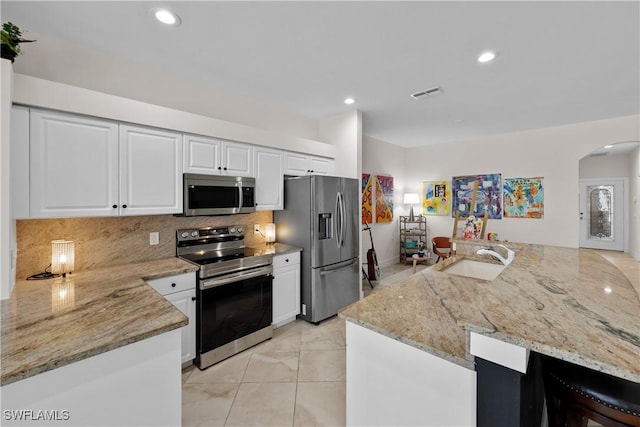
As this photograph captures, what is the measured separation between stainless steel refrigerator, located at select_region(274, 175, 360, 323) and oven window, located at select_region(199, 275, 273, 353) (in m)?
0.54

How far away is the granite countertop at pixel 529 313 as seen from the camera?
73 centimetres

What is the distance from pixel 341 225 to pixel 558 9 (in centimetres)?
250

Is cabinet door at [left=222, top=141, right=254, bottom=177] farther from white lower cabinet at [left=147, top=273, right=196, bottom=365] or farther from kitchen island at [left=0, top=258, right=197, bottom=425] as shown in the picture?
kitchen island at [left=0, top=258, right=197, bottom=425]

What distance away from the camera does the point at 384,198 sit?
557cm

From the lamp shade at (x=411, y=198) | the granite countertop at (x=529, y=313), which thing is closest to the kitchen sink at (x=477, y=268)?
the granite countertop at (x=529, y=313)

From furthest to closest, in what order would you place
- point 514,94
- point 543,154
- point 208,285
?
point 543,154, point 514,94, point 208,285

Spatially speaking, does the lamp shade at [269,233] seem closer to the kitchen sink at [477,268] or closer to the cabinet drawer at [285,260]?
the cabinet drawer at [285,260]

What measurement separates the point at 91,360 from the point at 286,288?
2026mm

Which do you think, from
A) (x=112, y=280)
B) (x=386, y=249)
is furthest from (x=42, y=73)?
(x=386, y=249)

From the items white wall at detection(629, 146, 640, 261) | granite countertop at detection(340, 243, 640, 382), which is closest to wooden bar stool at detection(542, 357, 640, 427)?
granite countertop at detection(340, 243, 640, 382)

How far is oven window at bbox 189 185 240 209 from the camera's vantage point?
2.48 metres

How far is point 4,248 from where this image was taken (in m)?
1.46

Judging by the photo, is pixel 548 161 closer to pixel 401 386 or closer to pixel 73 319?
pixel 401 386

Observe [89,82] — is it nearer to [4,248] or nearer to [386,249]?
[4,248]
